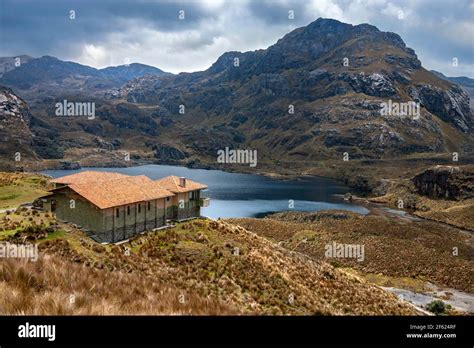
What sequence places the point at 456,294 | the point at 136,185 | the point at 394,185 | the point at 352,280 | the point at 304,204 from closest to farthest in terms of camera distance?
the point at 136,185 → the point at 352,280 → the point at 456,294 → the point at 304,204 → the point at 394,185

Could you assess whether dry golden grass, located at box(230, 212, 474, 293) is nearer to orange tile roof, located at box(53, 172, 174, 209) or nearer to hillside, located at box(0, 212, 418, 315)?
hillside, located at box(0, 212, 418, 315)

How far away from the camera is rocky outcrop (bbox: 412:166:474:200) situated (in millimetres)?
138375

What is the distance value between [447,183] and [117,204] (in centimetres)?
13717

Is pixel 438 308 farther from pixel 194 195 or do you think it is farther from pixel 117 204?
pixel 117 204

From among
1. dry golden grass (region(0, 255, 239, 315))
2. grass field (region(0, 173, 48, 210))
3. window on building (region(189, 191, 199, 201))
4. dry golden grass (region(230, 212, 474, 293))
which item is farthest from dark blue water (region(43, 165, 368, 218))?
dry golden grass (region(0, 255, 239, 315))

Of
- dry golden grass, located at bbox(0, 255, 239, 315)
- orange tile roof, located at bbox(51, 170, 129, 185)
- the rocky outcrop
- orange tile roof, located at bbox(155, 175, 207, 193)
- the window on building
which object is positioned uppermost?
dry golden grass, located at bbox(0, 255, 239, 315)

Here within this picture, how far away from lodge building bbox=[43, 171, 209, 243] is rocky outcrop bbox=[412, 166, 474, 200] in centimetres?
12210

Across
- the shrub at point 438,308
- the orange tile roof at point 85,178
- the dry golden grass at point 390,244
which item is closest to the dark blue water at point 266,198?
the dry golden grass at point 390,244

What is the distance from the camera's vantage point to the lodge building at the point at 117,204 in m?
34.4

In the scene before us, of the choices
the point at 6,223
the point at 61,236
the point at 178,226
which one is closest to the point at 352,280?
the point at 178,226

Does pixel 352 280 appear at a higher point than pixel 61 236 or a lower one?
lower
